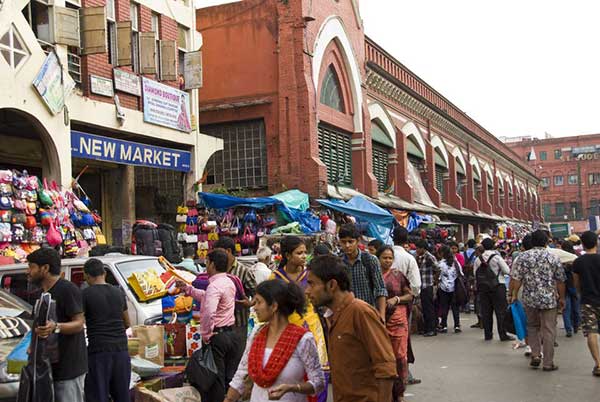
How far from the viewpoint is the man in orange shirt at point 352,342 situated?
3.80 m

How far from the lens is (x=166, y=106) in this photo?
53.5 ft

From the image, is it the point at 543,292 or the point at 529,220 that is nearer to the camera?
the point at 543,292

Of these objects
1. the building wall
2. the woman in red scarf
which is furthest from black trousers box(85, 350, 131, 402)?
the building wall

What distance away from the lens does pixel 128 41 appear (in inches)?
563

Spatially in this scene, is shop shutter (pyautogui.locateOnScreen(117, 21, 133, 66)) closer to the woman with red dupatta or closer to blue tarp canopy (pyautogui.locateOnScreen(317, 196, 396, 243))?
blue tarp canopy (pyautogui.locateOnScreen(317, 196, 396, 243))

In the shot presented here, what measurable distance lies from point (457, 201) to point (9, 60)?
30451 millimetres

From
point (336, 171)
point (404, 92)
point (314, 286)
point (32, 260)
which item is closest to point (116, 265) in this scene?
point (32, 260)

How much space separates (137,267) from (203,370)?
2.82m

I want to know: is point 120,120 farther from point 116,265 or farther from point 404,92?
point 404,92

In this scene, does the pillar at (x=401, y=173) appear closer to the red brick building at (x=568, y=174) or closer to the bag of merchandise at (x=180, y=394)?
the bag of merchandise at (x=180, y=394)

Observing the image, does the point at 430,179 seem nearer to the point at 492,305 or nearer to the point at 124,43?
the point at 492,305

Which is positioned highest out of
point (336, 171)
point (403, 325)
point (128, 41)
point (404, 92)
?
point (404, 92)

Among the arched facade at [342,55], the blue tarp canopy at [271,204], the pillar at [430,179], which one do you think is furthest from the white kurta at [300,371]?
the pillar at [430,179]

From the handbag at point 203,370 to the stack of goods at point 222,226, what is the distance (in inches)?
399
